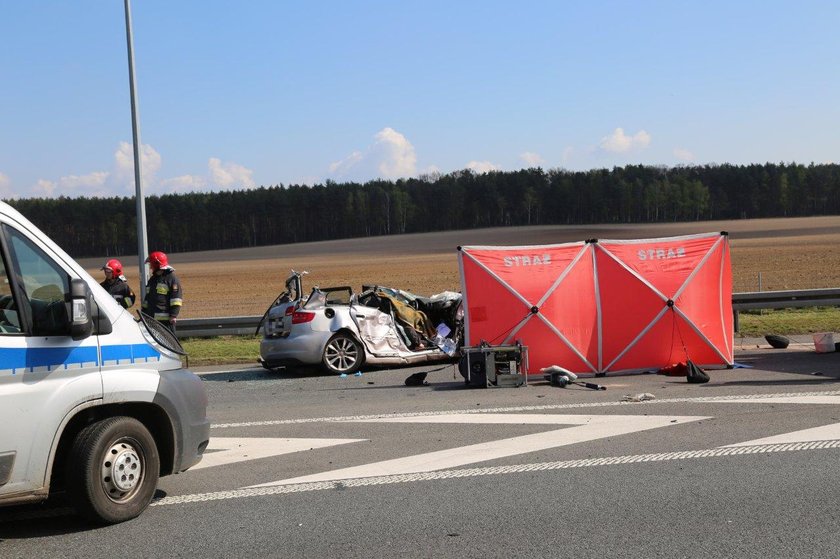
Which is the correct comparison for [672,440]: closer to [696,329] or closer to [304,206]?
[696,329]

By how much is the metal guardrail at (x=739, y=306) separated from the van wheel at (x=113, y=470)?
11.4 meters

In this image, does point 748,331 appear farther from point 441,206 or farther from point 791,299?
point 441,206

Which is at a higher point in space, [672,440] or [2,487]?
[2,487]

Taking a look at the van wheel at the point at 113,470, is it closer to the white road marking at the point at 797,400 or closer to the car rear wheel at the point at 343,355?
the white road marking at the point at 797,400

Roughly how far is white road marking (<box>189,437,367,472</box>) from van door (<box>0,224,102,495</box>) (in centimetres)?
192

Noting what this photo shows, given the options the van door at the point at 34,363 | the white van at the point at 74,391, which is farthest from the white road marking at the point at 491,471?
the van door at the point at 34,363

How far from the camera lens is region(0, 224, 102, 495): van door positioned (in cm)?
491

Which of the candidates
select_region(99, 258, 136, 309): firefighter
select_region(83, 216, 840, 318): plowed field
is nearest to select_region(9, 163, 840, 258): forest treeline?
select_region(83, 216, 840, 318): plowed field

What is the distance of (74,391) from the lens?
16.9ft

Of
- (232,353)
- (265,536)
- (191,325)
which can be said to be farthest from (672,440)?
(191,325)

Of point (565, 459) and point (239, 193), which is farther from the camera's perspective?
point (239, 193)

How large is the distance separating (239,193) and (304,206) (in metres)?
9.93

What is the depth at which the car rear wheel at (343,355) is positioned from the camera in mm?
12789

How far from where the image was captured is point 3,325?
4.98m
